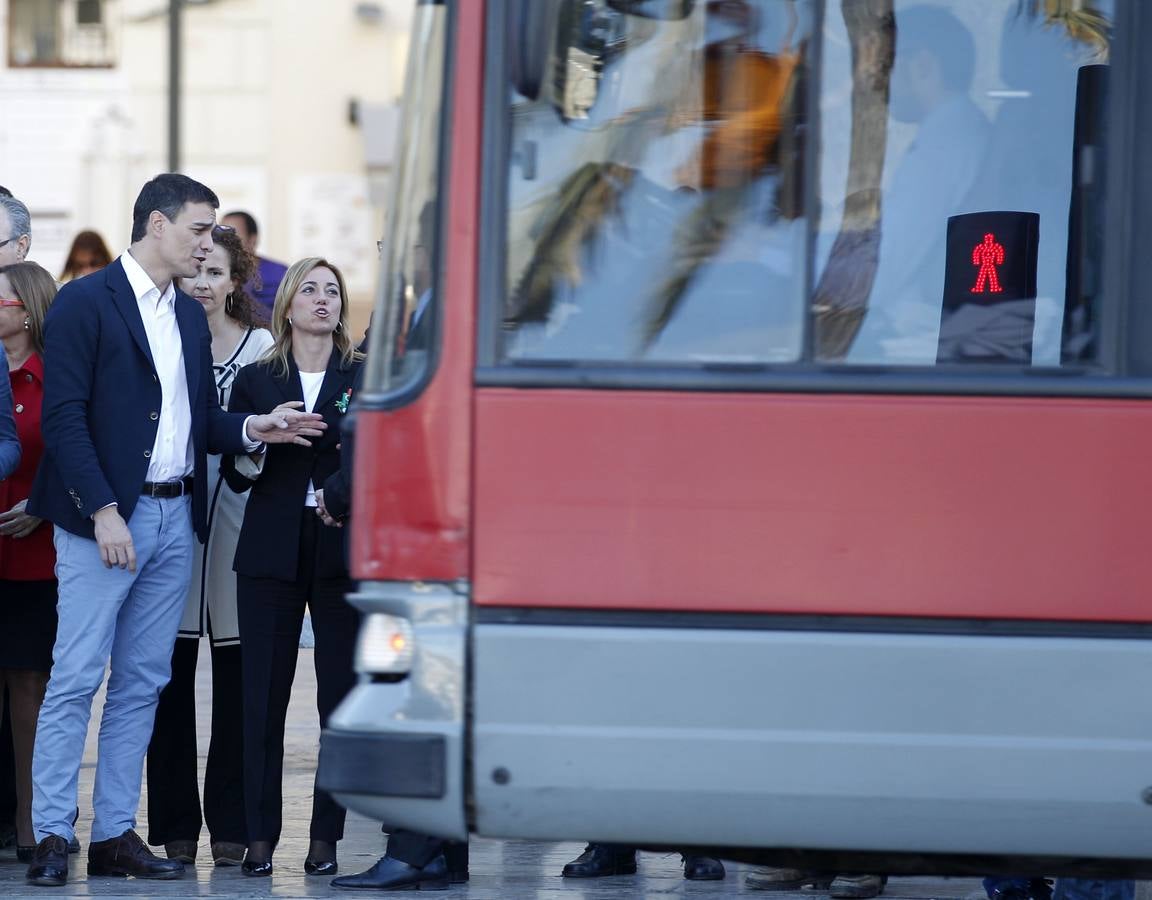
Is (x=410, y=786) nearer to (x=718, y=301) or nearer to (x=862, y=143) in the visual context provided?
(x=718, y=301)

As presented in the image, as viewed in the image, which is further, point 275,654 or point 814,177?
point 275,654

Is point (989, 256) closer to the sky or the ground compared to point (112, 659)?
closer to the sky

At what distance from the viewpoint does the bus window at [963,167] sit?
4129 mm

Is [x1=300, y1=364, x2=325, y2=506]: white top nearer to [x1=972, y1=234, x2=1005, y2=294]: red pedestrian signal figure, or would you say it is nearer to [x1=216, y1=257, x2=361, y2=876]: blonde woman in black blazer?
[x1=216, y1=257, x2=361, y2=876]: blonde woman in black blazer

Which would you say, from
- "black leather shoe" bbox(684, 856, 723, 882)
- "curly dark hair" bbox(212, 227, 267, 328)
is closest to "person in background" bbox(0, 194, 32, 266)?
"curly dark hair" bbox(212, 227, 267, 328)

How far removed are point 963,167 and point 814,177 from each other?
13.1 inches

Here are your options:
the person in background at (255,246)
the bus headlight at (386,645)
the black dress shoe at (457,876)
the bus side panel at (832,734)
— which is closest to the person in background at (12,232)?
the person in background at (255,246)

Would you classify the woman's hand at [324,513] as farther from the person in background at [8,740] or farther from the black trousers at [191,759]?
the person in background at [8,740]

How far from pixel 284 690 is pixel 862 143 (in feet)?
9.94

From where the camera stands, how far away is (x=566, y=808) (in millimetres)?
4129

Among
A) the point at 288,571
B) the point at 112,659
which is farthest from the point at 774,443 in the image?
the point at 112,659

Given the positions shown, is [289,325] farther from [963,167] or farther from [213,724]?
[963,167]

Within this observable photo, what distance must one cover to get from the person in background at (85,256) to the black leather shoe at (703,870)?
16.2ft

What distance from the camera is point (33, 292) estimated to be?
6375mm
